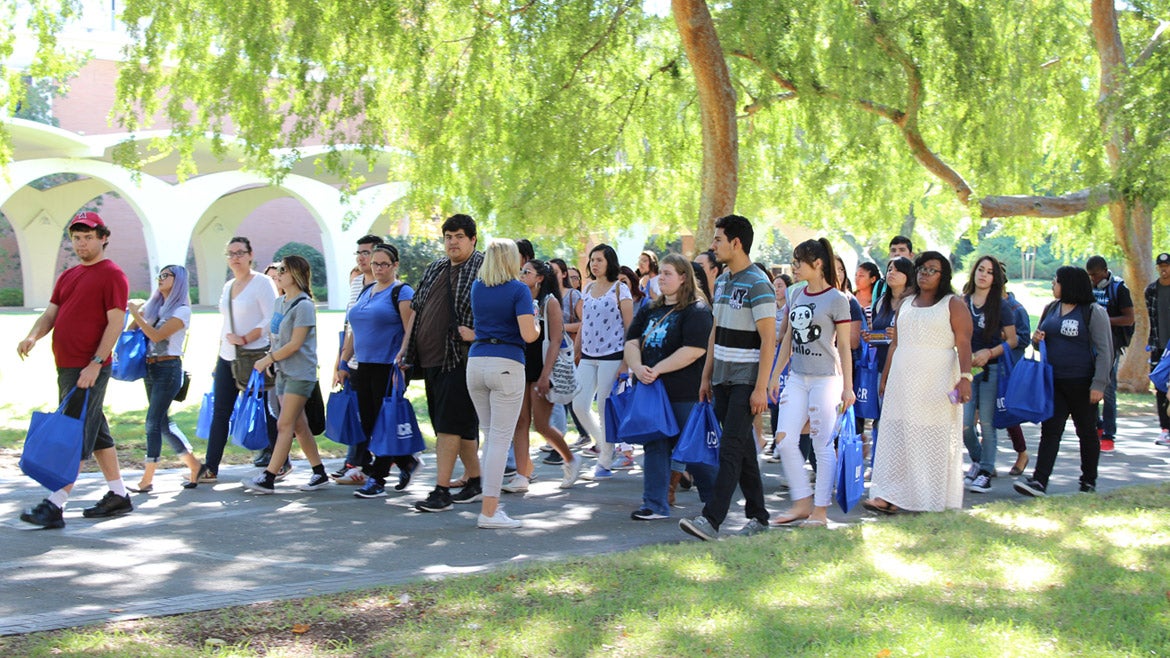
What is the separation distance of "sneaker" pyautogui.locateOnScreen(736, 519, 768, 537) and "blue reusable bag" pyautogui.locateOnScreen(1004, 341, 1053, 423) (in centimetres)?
264

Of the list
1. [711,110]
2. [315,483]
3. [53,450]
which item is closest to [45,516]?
[53,450]

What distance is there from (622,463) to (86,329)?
16.1ft

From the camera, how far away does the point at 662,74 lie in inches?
634

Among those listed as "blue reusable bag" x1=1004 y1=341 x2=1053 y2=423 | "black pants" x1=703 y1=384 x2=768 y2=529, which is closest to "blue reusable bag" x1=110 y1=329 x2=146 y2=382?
"black pants" x1=703 y1=384 x2=768 y2=529

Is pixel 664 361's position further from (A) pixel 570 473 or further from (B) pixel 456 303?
(A) pixel 570 473

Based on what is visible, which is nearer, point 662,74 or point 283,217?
point 662,74

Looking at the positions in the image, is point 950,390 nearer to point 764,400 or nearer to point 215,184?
point 764,400

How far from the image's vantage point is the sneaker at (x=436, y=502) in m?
8.12

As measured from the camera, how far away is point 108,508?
7738mm

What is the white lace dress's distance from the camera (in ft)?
25.5

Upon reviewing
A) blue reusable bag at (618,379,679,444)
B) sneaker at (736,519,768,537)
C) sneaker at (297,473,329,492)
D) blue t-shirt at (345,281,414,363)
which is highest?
blue t-shirt at (345,281,414,363)

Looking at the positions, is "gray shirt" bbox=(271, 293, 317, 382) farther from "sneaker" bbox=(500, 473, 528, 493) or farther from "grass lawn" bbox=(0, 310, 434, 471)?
"grass lawn" bbox=(0, 310, 434, 471)

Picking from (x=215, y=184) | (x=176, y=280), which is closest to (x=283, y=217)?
(x=215, y=184)

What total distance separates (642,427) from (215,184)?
119 feet
